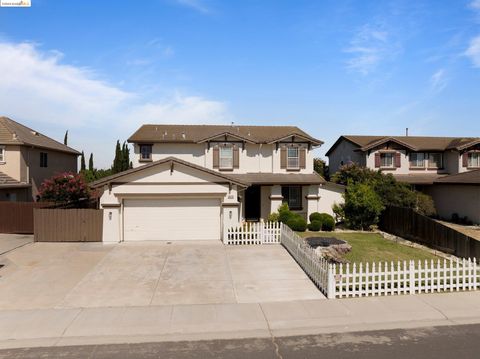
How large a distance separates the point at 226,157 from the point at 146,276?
14.2 meters

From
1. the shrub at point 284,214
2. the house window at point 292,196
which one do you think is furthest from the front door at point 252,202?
the shrub at point 284,214

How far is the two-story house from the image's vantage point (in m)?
28.7

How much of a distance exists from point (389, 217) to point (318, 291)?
14.6 metres

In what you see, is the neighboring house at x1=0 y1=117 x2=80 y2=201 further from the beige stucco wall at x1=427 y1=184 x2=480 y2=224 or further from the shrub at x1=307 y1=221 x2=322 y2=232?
the beige stucco wall at x1=427 y1=184 x2=480 y2=224

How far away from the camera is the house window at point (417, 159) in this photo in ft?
105

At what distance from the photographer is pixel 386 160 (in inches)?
1230

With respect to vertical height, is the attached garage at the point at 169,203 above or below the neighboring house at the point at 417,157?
below

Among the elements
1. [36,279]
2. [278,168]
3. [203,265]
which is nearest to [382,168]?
[278,168]

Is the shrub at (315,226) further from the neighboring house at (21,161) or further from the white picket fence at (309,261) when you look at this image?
the neighboring house at (21,161)

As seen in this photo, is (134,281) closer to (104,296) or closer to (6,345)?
(104,296)

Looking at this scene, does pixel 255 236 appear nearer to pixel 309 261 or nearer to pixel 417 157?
pixel 309 261

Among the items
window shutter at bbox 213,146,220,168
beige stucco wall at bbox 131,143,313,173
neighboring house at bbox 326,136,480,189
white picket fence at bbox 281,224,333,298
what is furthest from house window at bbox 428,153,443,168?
white picket fence at bbox 281,224,333,298

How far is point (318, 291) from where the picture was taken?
11195 mm

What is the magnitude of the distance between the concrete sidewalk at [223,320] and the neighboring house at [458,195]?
18228mm
